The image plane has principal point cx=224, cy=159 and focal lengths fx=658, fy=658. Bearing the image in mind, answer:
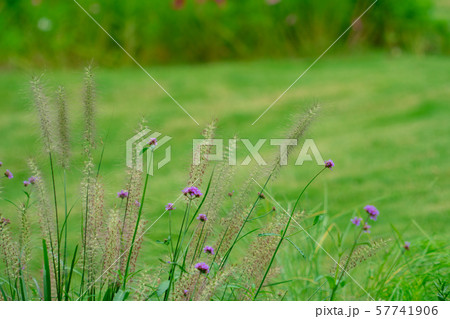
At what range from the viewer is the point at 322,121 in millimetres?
4387

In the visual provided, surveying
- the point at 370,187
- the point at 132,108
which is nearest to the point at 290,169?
the point at 370,187

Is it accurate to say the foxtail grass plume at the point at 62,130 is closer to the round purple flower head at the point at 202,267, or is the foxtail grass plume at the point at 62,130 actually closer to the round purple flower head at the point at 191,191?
the round purple flower head at the point at 191,191

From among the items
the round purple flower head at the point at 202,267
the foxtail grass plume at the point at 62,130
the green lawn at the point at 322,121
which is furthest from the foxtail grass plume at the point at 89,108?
the green lawn at the point at 322,121

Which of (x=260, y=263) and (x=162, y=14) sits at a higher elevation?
(x=162, y=14)

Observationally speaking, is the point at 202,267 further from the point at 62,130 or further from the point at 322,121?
the point at 322,121

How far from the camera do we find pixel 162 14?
6.56 metres

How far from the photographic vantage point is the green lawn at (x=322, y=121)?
3824 millimetres

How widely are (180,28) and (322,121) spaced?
273cm

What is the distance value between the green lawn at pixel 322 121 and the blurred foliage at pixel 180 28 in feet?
0.95

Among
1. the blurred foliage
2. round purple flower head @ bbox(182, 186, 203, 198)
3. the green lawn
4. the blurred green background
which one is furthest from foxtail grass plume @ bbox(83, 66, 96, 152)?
the blurred foliage

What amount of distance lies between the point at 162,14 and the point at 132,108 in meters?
1.49

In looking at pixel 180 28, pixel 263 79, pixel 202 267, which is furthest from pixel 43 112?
pixel 180 28

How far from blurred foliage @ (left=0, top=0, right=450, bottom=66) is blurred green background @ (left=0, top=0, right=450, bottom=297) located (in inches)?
0.5
